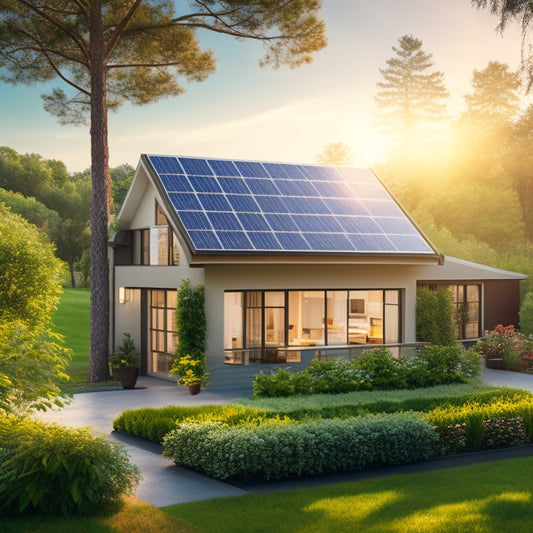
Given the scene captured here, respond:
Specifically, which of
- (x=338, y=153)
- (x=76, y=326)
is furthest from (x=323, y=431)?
(x=338, y=153)

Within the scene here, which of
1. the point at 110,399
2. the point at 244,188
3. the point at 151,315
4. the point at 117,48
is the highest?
the point at 117,48

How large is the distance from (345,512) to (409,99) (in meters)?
57.0

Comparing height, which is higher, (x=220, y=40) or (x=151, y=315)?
(x=220, y=40)

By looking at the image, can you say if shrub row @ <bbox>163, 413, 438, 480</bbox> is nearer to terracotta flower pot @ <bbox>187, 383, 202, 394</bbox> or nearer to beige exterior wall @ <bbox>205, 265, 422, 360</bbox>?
terracotta flower pot @ <bbox>187, 383, 202, 394</bbox>

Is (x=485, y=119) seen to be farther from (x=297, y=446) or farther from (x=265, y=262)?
(x=297, y=446)

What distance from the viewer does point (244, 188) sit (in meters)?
23.5

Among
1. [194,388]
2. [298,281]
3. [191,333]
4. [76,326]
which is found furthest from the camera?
[76,326]

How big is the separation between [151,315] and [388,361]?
8.27 m

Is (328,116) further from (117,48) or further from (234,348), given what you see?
(234,348)

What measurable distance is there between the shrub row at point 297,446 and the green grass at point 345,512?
30.3 inches

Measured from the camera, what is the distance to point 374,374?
60.7 ft

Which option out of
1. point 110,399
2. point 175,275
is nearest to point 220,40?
point 175,275

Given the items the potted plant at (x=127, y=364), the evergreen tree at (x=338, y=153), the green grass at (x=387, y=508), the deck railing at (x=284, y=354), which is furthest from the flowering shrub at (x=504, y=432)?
the evergreen tree at (x=338, y=153)

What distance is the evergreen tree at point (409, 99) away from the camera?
205ft
